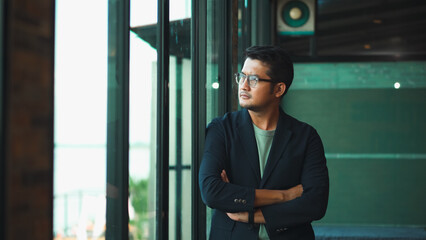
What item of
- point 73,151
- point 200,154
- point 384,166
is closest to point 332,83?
point 384,166

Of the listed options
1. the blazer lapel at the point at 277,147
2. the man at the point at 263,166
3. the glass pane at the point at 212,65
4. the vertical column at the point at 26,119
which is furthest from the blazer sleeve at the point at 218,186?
the vertical column at the point at 26,119

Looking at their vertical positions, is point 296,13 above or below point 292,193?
above

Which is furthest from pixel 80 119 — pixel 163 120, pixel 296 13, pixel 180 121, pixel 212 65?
pixel 296 13

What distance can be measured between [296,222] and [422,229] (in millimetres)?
4507

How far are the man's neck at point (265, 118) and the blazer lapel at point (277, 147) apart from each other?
6cm

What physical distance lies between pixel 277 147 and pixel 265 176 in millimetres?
117

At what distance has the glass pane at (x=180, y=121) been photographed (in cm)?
212

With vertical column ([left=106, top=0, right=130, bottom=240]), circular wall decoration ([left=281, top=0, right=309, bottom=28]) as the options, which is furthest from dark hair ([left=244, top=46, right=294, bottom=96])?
circular wall decoration ([left=281, top=0, right=309, bottom=28])

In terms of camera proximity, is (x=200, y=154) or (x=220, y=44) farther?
(x=220, y=44)

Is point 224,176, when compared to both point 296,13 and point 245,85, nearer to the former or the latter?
point 245,85

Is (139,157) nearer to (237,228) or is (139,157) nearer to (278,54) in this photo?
(237,228)

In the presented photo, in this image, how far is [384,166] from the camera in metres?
5.95

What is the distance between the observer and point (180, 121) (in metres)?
2.30

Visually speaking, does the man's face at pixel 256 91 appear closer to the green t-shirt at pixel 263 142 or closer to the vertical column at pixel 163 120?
the green t-shirt at pixel 263 142
